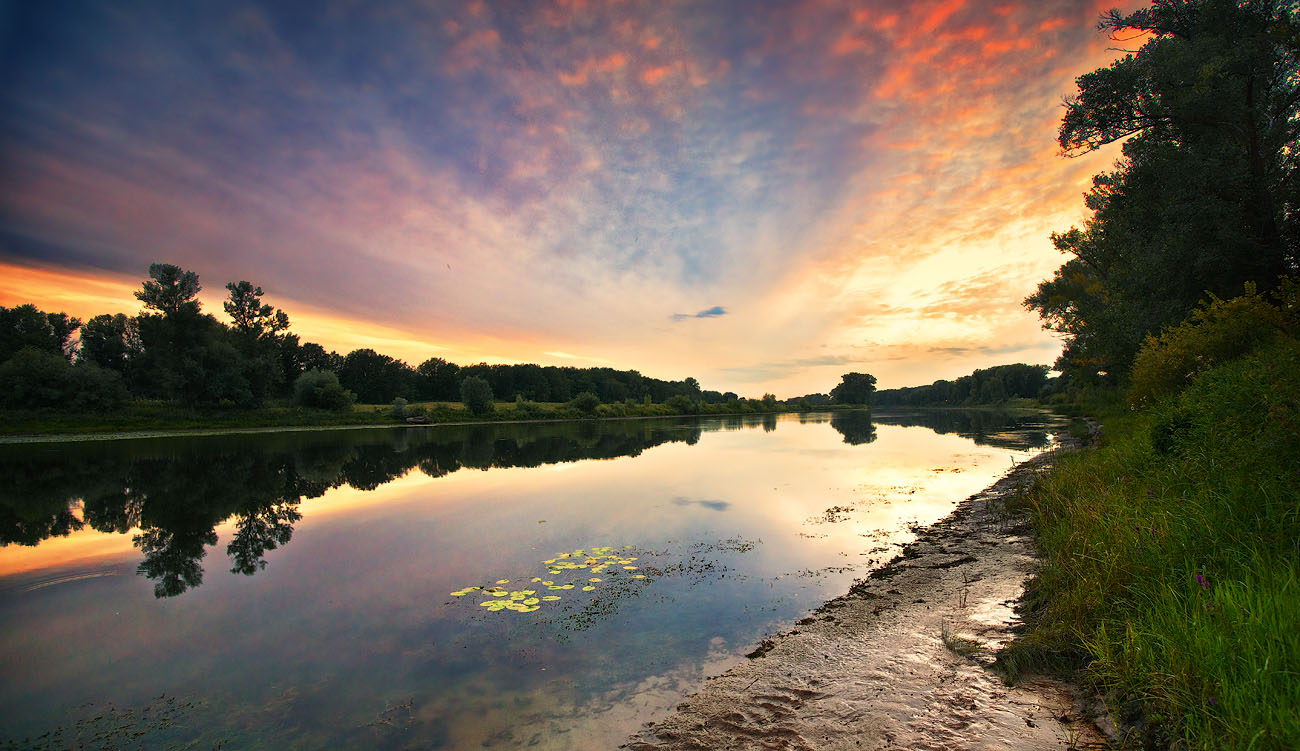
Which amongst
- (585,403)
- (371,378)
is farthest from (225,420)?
(585,403)

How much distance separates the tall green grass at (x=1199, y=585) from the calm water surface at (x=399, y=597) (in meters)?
3.03

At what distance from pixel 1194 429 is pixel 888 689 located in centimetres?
797

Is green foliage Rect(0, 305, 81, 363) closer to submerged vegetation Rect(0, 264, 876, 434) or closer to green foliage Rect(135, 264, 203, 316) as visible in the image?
submerged vegetation Rect(0, 264, 876, 434)

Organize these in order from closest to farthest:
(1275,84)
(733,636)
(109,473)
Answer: (733,636), (1275,84), (109,473)

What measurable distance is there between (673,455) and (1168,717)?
24.6 meters

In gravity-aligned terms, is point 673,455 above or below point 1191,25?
below

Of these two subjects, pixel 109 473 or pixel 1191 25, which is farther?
pixel 109 473

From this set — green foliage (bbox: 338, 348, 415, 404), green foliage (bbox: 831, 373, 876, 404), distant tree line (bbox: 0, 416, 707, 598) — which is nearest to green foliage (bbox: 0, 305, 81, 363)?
green foliage (bbox: 338, 348, 415, 404)

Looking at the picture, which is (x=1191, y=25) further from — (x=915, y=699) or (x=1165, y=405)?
(x=915, y=699)

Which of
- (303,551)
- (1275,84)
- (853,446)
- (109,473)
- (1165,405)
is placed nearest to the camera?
(303,551)

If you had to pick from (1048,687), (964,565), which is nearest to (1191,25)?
(964,565)

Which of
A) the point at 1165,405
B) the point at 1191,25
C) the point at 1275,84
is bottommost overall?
the point at 1165,405

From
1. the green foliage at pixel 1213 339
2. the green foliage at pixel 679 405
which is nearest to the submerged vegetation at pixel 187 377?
the green foliage at pixel 679 405

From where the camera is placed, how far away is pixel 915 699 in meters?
4.40
